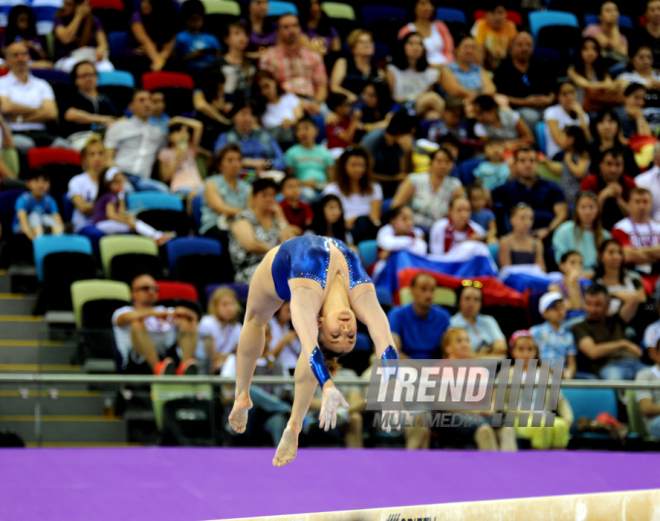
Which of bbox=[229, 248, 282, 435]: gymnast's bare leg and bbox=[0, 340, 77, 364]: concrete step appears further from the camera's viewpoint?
bbox=[0, 340, 77, 364]: concrete step

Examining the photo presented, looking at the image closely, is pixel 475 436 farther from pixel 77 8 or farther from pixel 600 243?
pixel 77 8

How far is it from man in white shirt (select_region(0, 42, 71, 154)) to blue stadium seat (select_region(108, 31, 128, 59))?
124 centimetres

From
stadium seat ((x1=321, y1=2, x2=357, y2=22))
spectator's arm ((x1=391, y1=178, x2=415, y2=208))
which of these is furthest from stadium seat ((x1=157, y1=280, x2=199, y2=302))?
stadium seat ((x1=321, y1=2, x2=357, y2=22))

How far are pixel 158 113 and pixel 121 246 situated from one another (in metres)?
1.50

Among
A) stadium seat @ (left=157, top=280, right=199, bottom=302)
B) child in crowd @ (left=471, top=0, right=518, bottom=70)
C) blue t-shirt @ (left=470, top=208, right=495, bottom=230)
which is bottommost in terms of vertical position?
stadium seat @ (left=157, top=280, right=199, bottom=302)

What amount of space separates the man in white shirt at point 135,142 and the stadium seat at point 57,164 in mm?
312

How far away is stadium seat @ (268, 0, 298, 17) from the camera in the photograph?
9258 millimetres

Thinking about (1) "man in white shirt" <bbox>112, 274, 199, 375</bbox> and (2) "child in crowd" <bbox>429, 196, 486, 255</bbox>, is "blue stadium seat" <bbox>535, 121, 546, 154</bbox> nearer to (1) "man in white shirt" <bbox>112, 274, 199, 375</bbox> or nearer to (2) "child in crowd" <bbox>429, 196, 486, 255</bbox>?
(2) "child in crowd" <bbox>429, 196, 486, 255</bbox>

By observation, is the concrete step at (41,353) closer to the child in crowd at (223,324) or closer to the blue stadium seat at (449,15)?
the child in crowd at (223,324)

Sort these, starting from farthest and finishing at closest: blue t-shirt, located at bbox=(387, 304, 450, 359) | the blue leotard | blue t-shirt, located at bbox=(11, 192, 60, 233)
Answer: blue t-shirt, located at bbox=(11, 192, 60, 233)
blue t-shirt, located at bbox=(387, 304, 450, 359)
the blue leotard

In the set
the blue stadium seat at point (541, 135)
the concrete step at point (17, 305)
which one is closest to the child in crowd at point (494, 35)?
the blue stadium seat at point (541, 135)

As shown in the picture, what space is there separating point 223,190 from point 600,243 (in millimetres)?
2989

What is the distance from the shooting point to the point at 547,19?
10.2 meters

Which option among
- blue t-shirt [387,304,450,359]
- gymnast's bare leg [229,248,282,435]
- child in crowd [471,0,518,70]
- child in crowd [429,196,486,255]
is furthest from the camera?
child in crowd [471,0,518,70]
